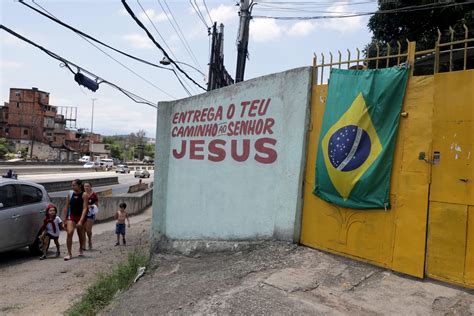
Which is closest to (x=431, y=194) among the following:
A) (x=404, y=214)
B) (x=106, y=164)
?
(x=404, y=214)

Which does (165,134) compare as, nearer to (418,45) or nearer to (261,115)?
(261,115)

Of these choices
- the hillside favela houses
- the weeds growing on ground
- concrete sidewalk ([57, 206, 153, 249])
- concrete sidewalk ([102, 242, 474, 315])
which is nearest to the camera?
concrete sidewalk ([102, 242, 474, 315])

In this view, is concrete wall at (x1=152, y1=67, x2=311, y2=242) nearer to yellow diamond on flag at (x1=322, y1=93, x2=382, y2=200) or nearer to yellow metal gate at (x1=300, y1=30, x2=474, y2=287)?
yellow diamond on flag at (x1=322, y1=93, x2=382, y2=200)

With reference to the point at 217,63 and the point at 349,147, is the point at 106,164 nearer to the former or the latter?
the point at 217,63

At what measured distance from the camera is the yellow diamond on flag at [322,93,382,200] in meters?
4.72

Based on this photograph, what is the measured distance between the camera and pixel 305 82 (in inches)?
217

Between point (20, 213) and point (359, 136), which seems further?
point (20, 213)

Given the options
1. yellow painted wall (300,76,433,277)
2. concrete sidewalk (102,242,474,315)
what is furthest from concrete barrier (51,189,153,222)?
yellow painted wall (300,76,433,277)

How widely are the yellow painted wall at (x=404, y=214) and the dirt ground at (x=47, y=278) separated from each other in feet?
12.9

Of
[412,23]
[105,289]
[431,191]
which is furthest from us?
[412,23]

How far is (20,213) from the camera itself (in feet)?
28.2

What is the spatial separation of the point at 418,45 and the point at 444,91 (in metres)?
8.86

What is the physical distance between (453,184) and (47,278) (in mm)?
6451

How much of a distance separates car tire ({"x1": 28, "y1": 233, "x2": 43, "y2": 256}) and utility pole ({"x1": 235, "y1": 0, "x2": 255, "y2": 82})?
7.19 meters
